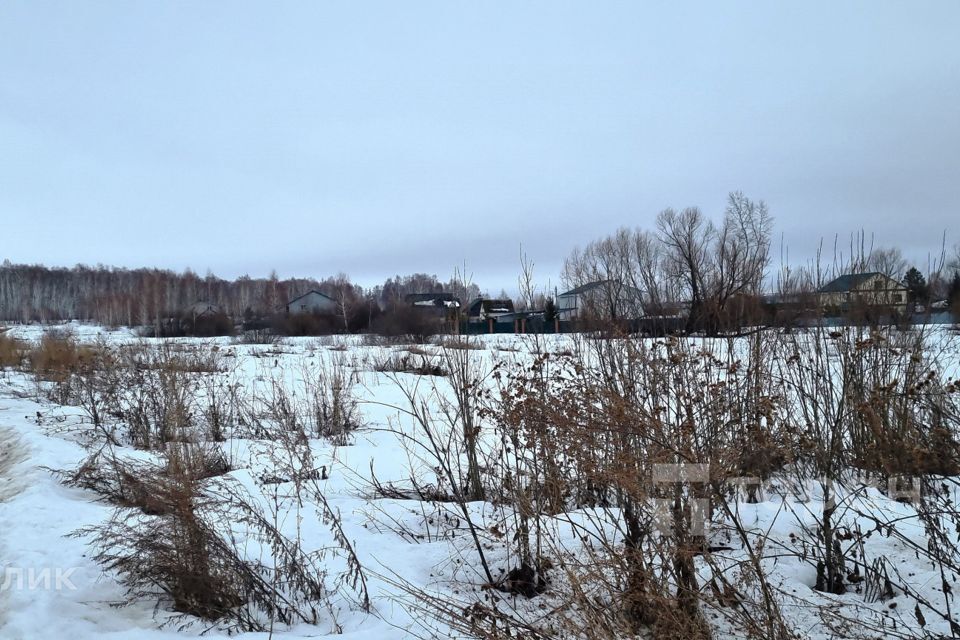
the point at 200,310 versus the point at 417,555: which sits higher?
the point at 200,310

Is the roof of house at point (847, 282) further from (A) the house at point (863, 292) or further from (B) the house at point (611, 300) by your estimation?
(B) the house at point (611, 300)

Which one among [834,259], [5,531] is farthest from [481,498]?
[834,259]

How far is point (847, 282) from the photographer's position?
205 inches

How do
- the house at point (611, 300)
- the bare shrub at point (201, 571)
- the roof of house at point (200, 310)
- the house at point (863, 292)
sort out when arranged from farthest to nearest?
the roof of house at point (200, 310), the house at point (863, 292), the house at point (611, 300), the bare shrub at point (201, 571)

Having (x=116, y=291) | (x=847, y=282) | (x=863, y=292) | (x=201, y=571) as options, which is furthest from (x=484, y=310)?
(x=116, y=291)

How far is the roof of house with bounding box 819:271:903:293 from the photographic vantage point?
514 centimetres

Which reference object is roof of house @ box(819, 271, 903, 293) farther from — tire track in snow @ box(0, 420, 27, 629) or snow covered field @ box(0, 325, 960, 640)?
tire track in snow @ box(0, 420, 27, 629)

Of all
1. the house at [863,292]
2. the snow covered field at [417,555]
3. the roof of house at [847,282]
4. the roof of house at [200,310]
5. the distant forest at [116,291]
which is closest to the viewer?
the snow covered field at [417,555]

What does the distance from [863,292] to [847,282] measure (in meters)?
0.21

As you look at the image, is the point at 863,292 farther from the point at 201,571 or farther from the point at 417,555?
the point at 201,571

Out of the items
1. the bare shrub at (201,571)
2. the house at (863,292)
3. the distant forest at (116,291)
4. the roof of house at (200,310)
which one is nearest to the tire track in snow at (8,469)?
the bare shrub at (201,571)

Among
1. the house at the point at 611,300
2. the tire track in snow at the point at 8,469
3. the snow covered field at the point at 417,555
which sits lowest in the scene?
the snow covered field at the point at 417,555

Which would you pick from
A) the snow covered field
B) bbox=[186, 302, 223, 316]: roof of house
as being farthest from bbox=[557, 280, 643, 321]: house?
bbox=[186, 302, 223, 316]: roof of house

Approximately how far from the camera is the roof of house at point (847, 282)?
5.14m
